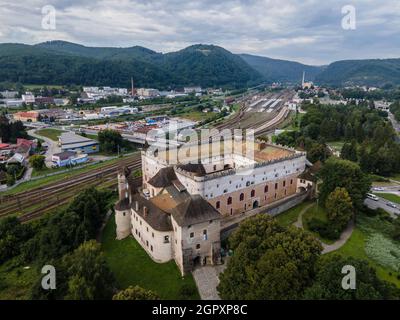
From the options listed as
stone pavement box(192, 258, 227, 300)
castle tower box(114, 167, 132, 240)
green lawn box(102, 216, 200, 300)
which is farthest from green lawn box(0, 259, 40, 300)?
stone pavement box(192, 258, 227, 300)

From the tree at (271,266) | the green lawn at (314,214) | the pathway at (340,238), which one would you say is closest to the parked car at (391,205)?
the pathway at (340,238)

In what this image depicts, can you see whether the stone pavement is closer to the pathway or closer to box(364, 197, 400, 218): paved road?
the pathway

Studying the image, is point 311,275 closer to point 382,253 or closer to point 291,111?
point 382,253

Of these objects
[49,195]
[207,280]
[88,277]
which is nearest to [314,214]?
[207,280]

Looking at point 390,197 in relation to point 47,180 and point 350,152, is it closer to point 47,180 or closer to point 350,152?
point 350,152

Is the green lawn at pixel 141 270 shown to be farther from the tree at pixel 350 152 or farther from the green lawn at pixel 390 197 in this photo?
the tree at pixel 350 152

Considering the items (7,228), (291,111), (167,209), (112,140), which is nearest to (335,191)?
(167,209)
